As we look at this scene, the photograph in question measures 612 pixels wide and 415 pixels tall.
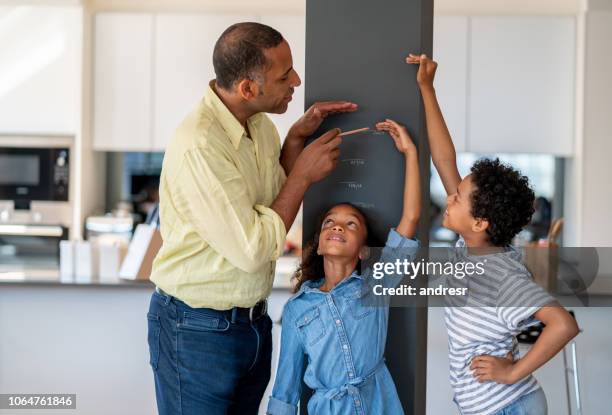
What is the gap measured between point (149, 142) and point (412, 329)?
305 centimetres

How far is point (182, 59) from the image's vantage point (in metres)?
4.58

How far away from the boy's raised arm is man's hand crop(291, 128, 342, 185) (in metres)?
0.22

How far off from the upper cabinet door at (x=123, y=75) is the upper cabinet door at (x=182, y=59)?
0.06 metres

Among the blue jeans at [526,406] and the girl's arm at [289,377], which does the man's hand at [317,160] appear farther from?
the blue jeans at [526,406]

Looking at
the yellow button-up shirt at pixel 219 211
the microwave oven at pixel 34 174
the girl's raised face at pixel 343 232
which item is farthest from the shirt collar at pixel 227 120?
the microwave oven at pixel 34 174

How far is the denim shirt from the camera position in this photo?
181cm

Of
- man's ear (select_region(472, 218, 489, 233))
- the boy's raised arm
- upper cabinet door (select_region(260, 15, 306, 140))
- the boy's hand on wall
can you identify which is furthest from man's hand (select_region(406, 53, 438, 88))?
upper cabinet door (select_region(260, 15, 306, 140))

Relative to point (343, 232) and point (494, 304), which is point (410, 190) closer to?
point (343, 232)

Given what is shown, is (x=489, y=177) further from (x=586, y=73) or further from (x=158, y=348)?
(x=586, y=73)

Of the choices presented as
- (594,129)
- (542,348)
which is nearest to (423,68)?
(542,348)

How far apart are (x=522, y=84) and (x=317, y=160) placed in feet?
10.1

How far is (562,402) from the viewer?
3.31m

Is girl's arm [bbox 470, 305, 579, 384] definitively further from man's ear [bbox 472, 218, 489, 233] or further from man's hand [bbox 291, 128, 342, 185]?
man's hand [bbox 291, 128, 342, 185]

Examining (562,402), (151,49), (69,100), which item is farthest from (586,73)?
(69,100)
